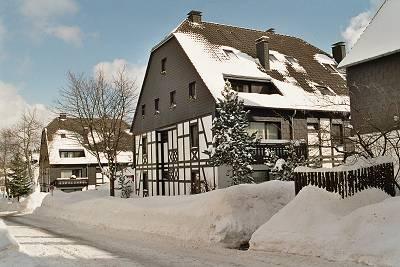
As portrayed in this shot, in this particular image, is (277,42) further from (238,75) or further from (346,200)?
(346,200)

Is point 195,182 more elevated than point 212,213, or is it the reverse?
point 195,182

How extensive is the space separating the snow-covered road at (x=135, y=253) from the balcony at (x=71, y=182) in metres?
41.0

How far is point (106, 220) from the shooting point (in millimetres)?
19438

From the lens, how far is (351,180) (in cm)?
1116

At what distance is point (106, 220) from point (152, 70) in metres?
15.5

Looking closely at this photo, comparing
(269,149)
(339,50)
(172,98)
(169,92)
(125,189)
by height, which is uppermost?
(339,50)

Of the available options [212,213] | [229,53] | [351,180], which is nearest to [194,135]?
[229,53]

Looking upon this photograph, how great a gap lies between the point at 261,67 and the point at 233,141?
8.85 metres

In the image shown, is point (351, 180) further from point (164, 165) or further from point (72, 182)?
point (72, 182)

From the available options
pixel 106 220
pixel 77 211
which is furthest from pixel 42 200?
pixel 106 220

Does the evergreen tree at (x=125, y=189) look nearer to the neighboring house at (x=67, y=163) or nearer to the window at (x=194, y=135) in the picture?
the window at (x=194, y=135)

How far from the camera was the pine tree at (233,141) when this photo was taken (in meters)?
21.2

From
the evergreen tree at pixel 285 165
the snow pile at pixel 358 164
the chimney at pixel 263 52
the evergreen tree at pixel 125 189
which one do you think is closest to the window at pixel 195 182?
the evergreen tree at pixel 285 165

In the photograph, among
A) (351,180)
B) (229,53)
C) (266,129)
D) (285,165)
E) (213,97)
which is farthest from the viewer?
(229,53)
